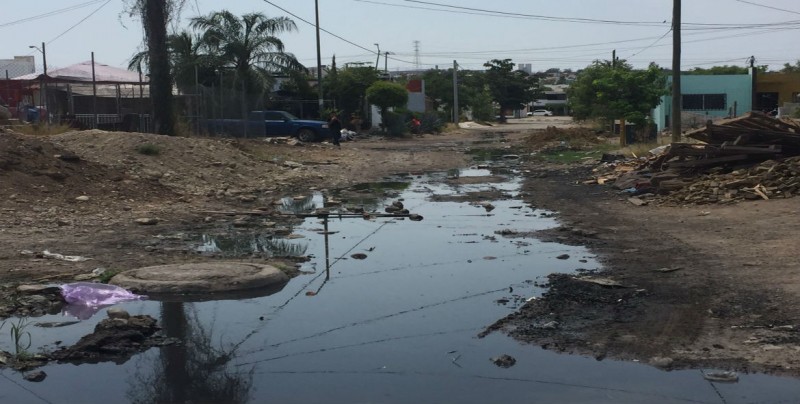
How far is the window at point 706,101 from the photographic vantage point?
49375mm

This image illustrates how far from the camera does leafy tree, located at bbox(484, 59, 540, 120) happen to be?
99125 millimetres

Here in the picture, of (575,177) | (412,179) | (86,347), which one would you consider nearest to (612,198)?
(575,177)

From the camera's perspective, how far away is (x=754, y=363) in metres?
6.21

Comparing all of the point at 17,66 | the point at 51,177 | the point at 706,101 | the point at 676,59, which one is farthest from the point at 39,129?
the point at 706,101

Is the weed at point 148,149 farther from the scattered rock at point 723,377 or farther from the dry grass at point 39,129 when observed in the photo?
the scattered rock at point 723,377

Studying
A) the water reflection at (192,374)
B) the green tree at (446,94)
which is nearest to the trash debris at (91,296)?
the water reflection at (192,374)

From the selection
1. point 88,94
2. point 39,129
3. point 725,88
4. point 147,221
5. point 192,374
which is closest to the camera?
point 192,374

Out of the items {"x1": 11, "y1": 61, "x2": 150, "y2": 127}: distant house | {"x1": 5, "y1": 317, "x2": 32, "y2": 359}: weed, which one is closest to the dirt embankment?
{"x1": 5, "y1": 317, "x2": 32, "y2": 359}: weed

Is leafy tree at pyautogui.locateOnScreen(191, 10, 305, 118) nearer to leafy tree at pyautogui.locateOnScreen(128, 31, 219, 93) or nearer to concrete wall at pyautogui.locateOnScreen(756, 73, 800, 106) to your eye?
leafy tree at pyautogui.locateOnScreen(128, 31, 219, 93)

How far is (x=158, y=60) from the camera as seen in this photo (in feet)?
78.5

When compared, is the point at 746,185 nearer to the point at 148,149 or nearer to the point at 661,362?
the point at 661,362

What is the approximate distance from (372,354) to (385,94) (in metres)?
43.2

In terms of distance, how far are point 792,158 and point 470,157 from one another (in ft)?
58.6

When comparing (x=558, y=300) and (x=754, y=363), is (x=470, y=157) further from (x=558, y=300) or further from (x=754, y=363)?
(x=754, y=363)
